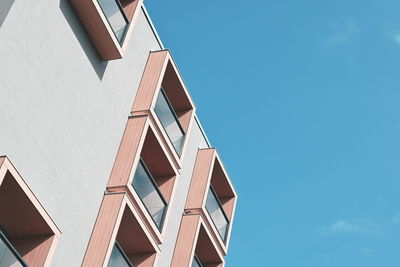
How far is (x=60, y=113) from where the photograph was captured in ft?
62.2

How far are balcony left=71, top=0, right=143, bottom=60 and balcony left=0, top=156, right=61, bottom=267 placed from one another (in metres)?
6.26

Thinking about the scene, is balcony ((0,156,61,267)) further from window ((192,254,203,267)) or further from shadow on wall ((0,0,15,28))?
window ((192,254,203,267))

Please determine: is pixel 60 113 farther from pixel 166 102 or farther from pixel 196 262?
pixel 196 262

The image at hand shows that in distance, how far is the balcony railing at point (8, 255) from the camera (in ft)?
51.1

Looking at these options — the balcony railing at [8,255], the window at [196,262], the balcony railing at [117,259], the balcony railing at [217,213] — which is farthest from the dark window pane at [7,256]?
the balcony railing at [217,213]

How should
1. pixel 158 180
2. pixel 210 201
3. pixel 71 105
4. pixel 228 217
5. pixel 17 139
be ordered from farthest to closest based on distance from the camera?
pixel 228 217
pixel 210 201
pixel 158 180
pixel 71 105
pixel 17 139

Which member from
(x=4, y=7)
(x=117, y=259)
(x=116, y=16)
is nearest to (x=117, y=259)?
(x=117, y=259)

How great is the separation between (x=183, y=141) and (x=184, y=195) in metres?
2.06

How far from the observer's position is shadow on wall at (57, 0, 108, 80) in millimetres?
20344

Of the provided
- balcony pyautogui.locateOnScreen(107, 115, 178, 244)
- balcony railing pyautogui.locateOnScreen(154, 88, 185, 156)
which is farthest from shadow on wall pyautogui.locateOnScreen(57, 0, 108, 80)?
balcony railing pyautogui.locateOnScreen(154, 88, 185, 156)

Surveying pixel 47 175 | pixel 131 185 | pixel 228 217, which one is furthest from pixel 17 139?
pixel 228 217

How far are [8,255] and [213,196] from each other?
47.3ft

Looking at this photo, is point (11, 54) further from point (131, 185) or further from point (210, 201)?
point (210, 201)

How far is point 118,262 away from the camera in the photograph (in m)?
20.4
